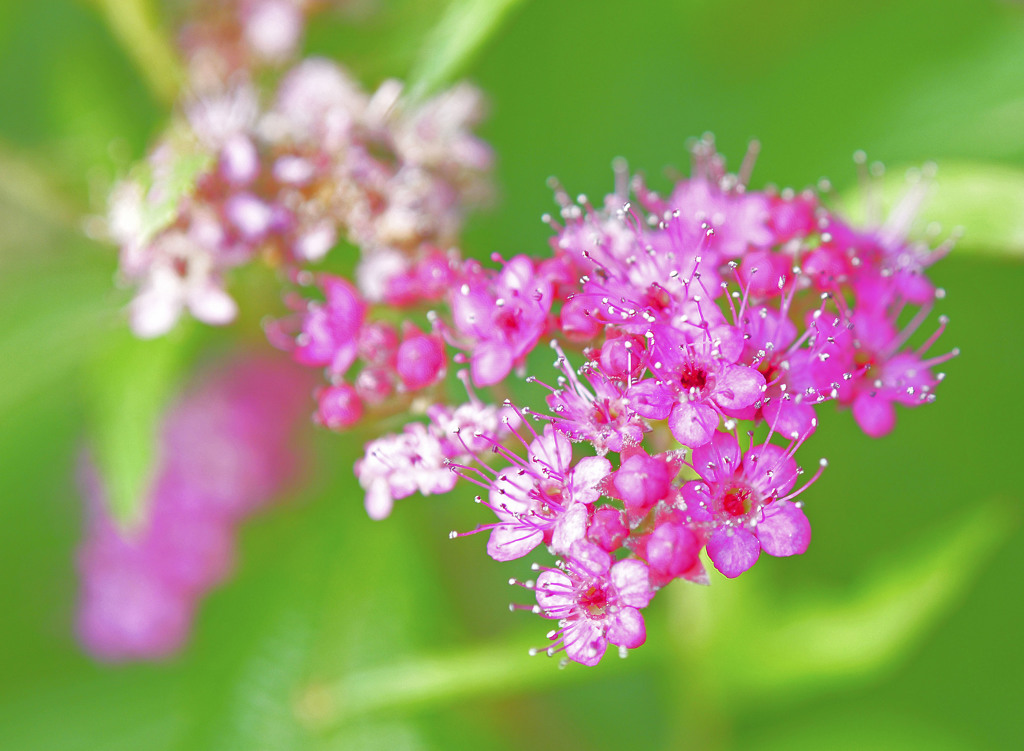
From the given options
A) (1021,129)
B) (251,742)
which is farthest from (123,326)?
(1021,129)

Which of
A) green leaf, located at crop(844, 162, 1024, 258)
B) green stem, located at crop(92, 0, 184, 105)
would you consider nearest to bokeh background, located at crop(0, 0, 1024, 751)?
green leaf, located at crop(844, 162, 1024, 258)

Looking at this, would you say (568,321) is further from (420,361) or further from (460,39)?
(460,39)

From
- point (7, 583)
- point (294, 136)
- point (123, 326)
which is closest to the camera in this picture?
point (294, 136)

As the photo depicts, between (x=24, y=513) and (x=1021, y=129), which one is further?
(x=24, y=513)

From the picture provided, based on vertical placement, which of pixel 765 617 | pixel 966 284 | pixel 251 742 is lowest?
pixel 765 617

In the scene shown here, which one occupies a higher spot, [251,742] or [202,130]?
[202,130]

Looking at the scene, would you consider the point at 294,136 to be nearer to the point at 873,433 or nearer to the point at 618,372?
the point at 618,372

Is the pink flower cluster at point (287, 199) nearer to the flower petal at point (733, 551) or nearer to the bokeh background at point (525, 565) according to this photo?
the bokeh background at point (525, 565)

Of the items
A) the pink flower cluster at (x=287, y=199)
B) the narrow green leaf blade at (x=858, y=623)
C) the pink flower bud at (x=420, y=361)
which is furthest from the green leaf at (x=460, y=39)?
the narrow green leaf blade at (x=858, y=623)
